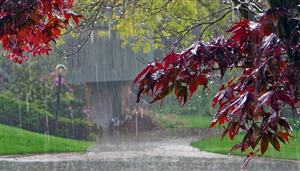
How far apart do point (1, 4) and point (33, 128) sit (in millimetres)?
14923

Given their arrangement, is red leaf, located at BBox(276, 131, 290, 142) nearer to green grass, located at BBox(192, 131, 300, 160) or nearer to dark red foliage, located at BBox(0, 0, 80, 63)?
dark red foliage, located at BBox(0, 0, 80, 63)

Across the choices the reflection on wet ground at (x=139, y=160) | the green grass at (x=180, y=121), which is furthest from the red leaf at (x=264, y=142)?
the green grass at (x=180, y=121)

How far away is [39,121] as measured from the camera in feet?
57.1

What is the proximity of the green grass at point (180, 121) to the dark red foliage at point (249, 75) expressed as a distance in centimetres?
1690

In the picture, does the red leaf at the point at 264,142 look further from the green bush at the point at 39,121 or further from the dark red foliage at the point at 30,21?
the green bush at the point at 39,121

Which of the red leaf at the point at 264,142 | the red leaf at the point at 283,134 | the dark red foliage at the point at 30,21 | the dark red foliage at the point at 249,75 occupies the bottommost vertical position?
the red leaf at the point at 264,142

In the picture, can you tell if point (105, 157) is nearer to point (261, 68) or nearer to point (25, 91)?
point (25, 91)

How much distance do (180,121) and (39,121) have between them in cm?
497

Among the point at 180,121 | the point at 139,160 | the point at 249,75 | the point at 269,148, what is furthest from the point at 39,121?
the point at 249,75

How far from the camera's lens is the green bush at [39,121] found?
1727 centimetres

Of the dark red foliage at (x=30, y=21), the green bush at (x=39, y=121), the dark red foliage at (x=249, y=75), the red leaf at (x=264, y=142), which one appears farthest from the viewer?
the green bush at (x=39, y=121)

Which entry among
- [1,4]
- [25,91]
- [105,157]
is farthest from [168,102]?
[1,4]

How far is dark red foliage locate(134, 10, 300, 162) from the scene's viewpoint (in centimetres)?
229

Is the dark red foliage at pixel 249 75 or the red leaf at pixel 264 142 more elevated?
the dark red foliage at pixel 249 75
